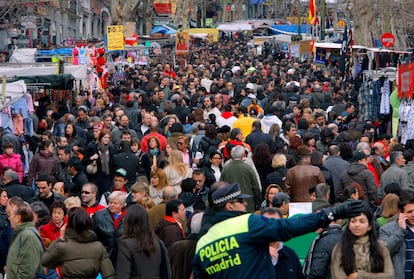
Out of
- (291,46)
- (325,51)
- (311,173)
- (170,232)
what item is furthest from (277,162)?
(291,46)

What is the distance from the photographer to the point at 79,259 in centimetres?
840

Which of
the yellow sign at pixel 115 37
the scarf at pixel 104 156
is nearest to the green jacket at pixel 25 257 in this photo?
the scarf at pixel 104 156

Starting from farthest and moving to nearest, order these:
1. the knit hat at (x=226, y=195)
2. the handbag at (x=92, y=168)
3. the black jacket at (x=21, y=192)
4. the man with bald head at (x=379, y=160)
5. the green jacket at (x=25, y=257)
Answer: the handbag at (x=92, y=168), the man with bald head at (x=379, y=160), the black jacket at (x=21, y=192), the green jacket at (x=25, y=257), the knit hat at (x=226, y=195)

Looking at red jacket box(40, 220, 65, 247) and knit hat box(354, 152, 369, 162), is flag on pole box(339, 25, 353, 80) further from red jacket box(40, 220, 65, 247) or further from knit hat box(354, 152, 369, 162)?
red jacket box(40, 220, 65, 247)

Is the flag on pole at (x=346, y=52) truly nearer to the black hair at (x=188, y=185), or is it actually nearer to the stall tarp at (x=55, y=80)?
the stall tarp at (x=55, y=80)

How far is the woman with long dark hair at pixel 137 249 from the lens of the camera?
26.7ft

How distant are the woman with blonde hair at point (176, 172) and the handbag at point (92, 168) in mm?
1848

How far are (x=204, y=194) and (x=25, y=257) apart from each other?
3639 millimetres

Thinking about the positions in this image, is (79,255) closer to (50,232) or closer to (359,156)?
(50,232)

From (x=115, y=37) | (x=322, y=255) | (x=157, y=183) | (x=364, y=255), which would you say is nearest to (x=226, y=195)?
(x=364, y=255)

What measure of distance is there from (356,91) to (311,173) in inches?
530

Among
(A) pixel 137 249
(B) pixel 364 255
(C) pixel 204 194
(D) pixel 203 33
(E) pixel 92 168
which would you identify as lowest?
(D) pixel 203 33

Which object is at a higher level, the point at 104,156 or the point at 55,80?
the point at 55,80

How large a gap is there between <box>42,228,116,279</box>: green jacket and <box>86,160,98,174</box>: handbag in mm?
6628
